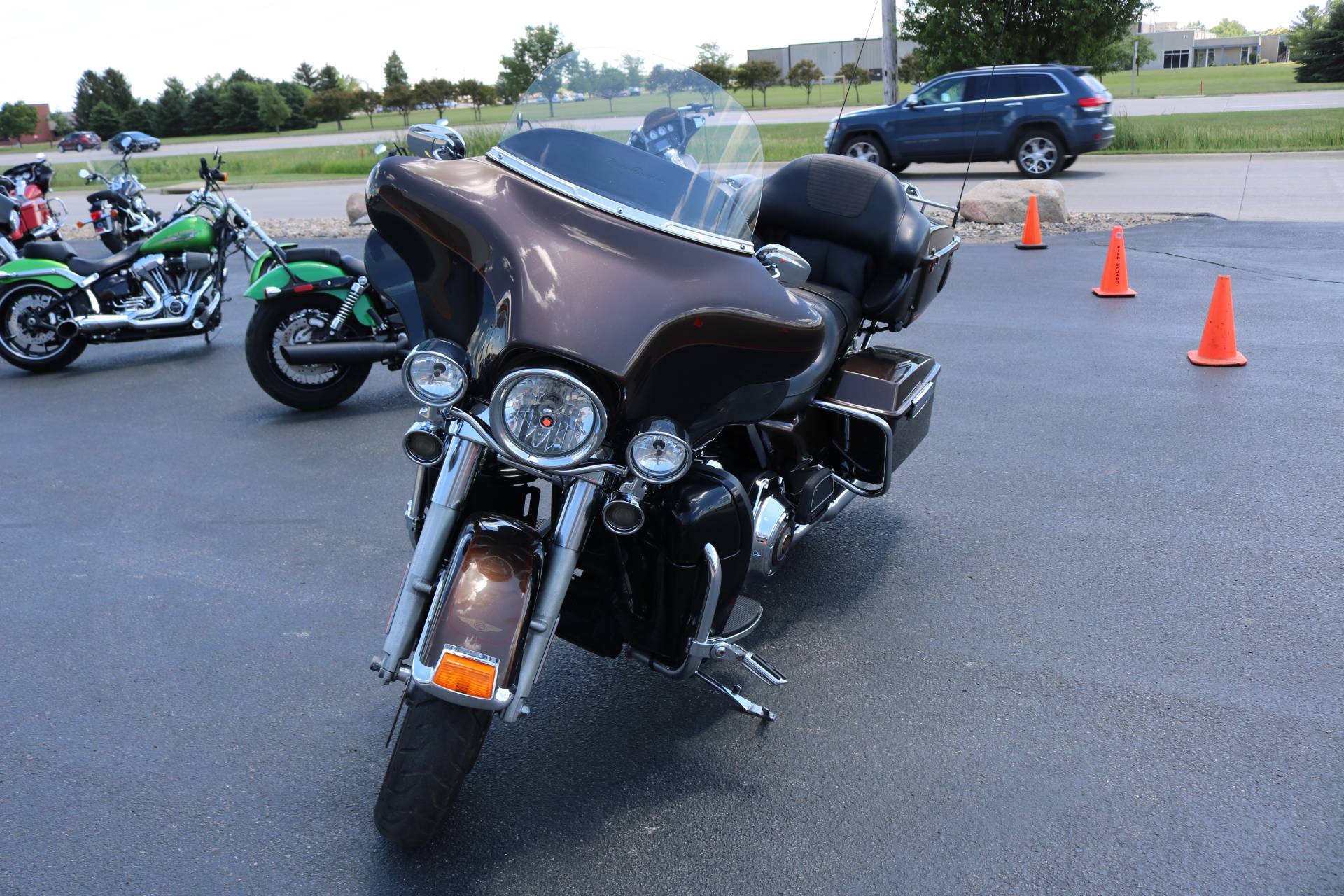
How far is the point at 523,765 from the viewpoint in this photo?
10.7 ft

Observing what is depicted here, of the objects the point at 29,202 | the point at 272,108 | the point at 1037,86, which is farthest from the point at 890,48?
the point at 272,108

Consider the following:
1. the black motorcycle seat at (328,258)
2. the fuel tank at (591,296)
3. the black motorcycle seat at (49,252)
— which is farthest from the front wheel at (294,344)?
the fuel tank at (591,296)

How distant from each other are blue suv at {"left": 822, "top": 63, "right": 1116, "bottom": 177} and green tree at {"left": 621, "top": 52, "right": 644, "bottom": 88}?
14.1 meters

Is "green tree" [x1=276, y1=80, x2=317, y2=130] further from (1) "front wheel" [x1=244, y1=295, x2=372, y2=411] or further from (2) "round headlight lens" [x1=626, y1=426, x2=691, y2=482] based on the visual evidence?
(2) "round headlight lens" [x1=626, y1=426, x2=691, y2=482]

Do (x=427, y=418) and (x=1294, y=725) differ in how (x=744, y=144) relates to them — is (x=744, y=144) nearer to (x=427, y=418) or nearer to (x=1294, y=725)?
(x=427, y=418)

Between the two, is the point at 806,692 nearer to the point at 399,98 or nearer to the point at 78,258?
the point at 78,258

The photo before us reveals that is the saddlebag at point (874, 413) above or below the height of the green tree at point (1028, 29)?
below

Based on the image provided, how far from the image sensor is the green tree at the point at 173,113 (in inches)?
2532

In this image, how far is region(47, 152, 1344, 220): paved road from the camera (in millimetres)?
13820

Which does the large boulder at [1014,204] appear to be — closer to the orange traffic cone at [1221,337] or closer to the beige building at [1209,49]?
the orange traffic cone at [1221,337]

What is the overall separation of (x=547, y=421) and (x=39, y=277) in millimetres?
7243

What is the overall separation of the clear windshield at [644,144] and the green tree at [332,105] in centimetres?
6123

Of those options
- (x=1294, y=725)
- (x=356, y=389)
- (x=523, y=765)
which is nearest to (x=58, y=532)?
(x=356, y=389)

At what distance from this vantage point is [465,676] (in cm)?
259
